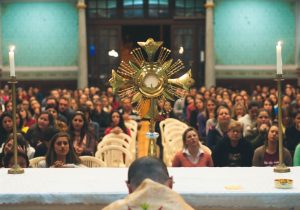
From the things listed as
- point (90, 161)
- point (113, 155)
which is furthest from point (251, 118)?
point (90, 161)

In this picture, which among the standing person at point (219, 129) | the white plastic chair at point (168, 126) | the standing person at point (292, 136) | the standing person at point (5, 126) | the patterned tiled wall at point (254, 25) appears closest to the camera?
the standing person at point (292, 136)

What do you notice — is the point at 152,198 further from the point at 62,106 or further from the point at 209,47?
the point at 209,47

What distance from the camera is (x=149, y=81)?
499 cm

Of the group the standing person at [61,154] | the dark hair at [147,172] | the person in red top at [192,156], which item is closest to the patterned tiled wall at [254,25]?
the person in red top at [192,156]

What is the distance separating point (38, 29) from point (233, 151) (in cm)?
1622

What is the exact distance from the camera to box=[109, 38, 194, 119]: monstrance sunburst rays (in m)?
4.98

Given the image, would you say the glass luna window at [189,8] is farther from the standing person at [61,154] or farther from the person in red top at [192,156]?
the standing person at [61,154]

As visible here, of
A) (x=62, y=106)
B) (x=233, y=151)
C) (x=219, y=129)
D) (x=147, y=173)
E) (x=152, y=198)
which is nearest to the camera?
(x=152, y=198)

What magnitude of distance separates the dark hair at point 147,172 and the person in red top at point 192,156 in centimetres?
382

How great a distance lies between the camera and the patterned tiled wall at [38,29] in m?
22.3

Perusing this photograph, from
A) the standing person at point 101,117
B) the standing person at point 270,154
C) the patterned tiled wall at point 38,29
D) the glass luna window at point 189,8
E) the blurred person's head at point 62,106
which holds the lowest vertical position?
the standing person at point 101,117

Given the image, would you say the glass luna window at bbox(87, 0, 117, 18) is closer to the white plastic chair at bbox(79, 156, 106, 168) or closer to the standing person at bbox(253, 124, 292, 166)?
the standing person at bbox(253, 124, 292, 166)

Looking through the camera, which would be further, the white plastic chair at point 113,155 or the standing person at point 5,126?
the standing person at point 5,126

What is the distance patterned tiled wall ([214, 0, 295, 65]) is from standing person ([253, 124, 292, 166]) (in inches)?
611
